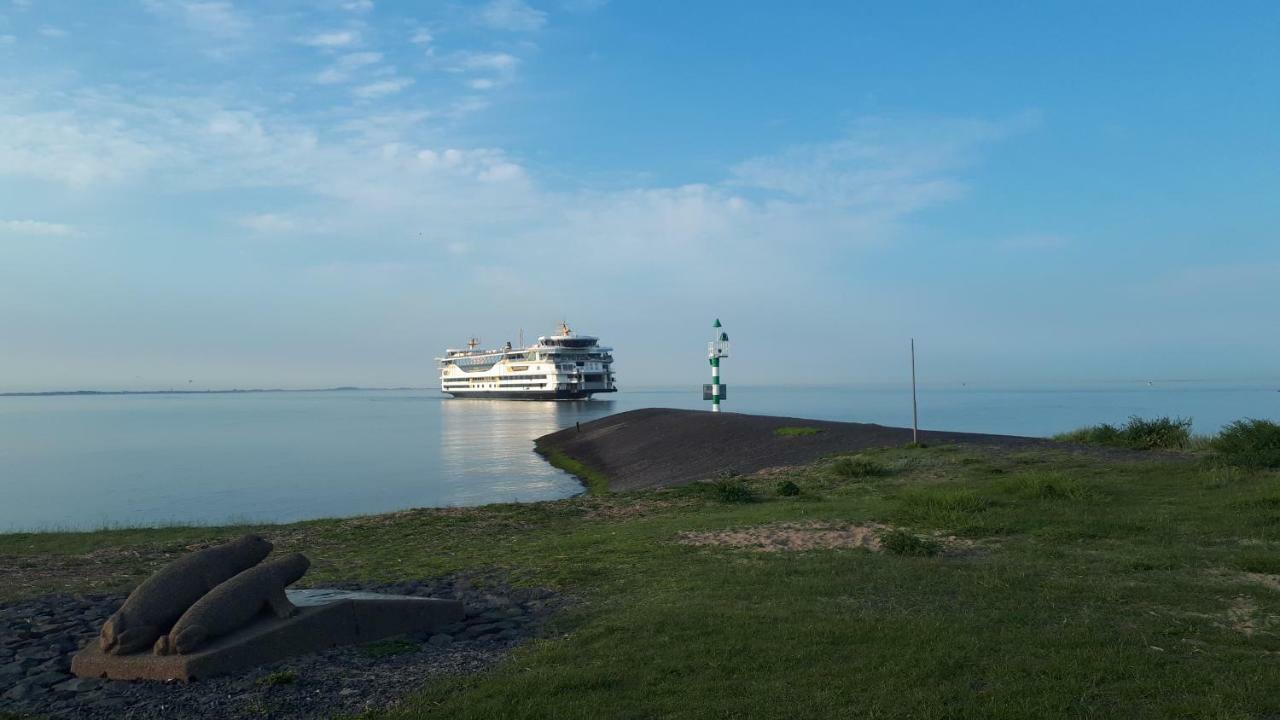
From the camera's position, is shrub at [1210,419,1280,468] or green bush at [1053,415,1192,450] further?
green bush at [1053,415,1192,450]

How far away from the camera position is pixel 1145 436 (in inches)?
731

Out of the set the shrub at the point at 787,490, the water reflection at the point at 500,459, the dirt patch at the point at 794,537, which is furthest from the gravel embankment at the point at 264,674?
the water reflection at the point at 500,459

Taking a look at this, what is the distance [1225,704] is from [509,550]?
8.27 meters

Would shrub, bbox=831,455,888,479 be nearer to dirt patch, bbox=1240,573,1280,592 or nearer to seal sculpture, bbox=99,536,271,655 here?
dirt patch, bbox=1240,573,1280,592

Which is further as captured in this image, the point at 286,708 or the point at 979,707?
the point at 286,708

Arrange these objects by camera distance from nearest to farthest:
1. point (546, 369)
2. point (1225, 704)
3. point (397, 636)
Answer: point (1225, 704)
point (397, 636)
point (546, 369)

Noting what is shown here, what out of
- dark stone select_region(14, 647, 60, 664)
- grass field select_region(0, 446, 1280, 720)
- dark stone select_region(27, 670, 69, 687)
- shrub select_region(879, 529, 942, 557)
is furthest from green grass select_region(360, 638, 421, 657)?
shrub select_region(879, 529, 942, 557)

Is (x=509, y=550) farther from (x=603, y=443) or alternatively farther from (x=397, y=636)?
(x=603, y=443)

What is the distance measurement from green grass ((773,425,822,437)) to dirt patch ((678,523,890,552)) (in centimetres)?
1637

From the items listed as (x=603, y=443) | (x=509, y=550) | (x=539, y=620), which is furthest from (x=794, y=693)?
(x=603, y=443)

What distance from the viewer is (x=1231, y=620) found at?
6.07 metres

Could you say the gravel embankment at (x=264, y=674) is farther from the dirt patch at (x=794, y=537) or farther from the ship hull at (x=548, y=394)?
the ship hull at (x=548, y=394)

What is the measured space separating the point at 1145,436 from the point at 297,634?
1877cm

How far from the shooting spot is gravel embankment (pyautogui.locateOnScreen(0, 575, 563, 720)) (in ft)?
16.6
